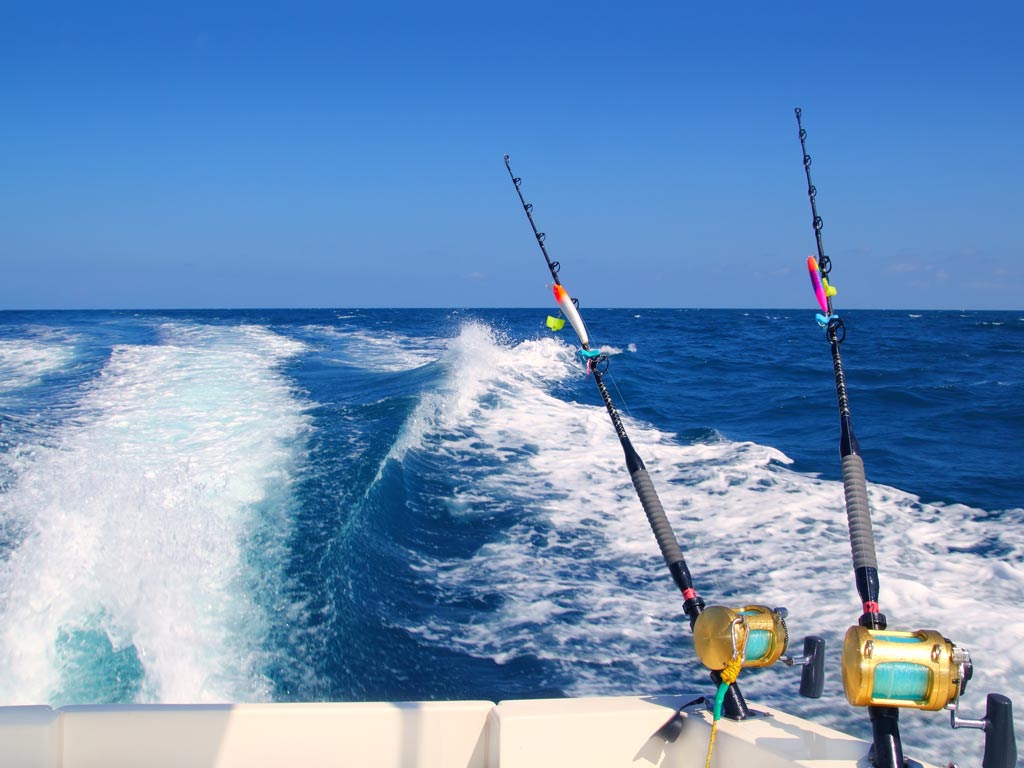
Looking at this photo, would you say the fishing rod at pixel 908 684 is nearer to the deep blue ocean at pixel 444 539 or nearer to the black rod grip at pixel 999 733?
the black rod grip at pixel 999 733

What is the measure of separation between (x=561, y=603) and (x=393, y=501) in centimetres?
199

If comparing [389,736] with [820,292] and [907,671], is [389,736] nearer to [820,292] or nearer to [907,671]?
[907,671]

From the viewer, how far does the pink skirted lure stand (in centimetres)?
235

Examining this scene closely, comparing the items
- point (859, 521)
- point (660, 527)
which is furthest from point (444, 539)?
point (859, 521)

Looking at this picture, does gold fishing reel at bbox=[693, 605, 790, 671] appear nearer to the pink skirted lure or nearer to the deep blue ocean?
the pink skirted lure

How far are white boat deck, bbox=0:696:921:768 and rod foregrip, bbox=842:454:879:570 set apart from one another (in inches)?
18.4

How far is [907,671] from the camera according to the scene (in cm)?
156

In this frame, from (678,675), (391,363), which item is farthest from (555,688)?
(391,363)

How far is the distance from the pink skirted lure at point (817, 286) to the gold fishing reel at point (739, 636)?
1.00 metres

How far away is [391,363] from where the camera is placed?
45.5 ft

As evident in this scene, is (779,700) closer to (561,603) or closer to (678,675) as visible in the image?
(678,675)

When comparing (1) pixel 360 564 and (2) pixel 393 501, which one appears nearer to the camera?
(1) pixel 360 564

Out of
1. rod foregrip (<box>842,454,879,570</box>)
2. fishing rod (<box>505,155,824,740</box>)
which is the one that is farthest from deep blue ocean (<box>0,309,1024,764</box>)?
rod foregrip (<box>842,454,879,570</box>)

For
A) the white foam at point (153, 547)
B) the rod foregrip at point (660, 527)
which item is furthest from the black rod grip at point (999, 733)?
the white foam at point (153, 547)
